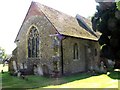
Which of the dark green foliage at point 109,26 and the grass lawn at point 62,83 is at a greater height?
the dark green foliage at point 109,26

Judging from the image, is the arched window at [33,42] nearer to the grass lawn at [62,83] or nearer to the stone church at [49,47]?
the stone church at [49,47]

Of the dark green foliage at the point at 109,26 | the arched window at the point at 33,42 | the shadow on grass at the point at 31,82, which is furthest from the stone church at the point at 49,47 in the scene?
the dark green foliage at the point at 109,26

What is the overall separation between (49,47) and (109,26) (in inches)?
291

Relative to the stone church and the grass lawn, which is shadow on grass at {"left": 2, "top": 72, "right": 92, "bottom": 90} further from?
the stone church

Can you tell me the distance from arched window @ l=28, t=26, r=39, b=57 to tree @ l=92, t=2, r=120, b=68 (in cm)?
763

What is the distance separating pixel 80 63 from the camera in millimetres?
29781

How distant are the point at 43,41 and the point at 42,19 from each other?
108 inches

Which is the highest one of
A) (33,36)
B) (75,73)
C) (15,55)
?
(33,36)

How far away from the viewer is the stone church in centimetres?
2556

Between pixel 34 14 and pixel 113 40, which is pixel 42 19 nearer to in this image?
pixel 34 14

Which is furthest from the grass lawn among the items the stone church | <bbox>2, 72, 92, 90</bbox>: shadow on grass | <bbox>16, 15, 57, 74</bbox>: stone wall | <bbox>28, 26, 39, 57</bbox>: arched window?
<bbox>28, 26, 39, 57</bbox>: arched window

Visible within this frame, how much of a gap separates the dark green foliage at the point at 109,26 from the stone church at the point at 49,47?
10.9 feet

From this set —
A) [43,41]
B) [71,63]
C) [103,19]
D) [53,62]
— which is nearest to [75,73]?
→ [71,63]

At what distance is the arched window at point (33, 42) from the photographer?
91.6 feet
